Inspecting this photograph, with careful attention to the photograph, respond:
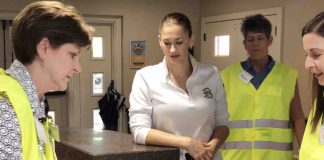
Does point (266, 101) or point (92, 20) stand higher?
point (92, 20)

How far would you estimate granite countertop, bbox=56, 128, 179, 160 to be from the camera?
1.42 m

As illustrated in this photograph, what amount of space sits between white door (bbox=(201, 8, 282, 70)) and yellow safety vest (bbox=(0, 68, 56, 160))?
→ 395 centimetres

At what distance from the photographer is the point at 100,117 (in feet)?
17.0

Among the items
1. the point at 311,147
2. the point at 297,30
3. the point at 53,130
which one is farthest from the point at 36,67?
the point at 297,30

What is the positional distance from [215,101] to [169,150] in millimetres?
393

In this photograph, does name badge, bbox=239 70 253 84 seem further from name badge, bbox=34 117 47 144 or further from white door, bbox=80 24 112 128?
white door, bbox=80 24 112 128

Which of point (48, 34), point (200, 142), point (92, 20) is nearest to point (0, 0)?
point (92, 20)

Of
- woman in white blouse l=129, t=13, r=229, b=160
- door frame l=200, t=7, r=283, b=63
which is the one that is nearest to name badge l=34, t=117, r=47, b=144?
woman in white blouse l=129, t=13, r=229, b=160

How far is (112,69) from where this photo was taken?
5.24 metres

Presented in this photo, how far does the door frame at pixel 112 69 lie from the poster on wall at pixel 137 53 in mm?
168

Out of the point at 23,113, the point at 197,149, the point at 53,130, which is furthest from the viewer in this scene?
the point at 197,149

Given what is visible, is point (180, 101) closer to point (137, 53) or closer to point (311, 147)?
point (311, 147)

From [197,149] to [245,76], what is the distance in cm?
85

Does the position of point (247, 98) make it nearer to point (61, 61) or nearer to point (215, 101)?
point (215, 101)
